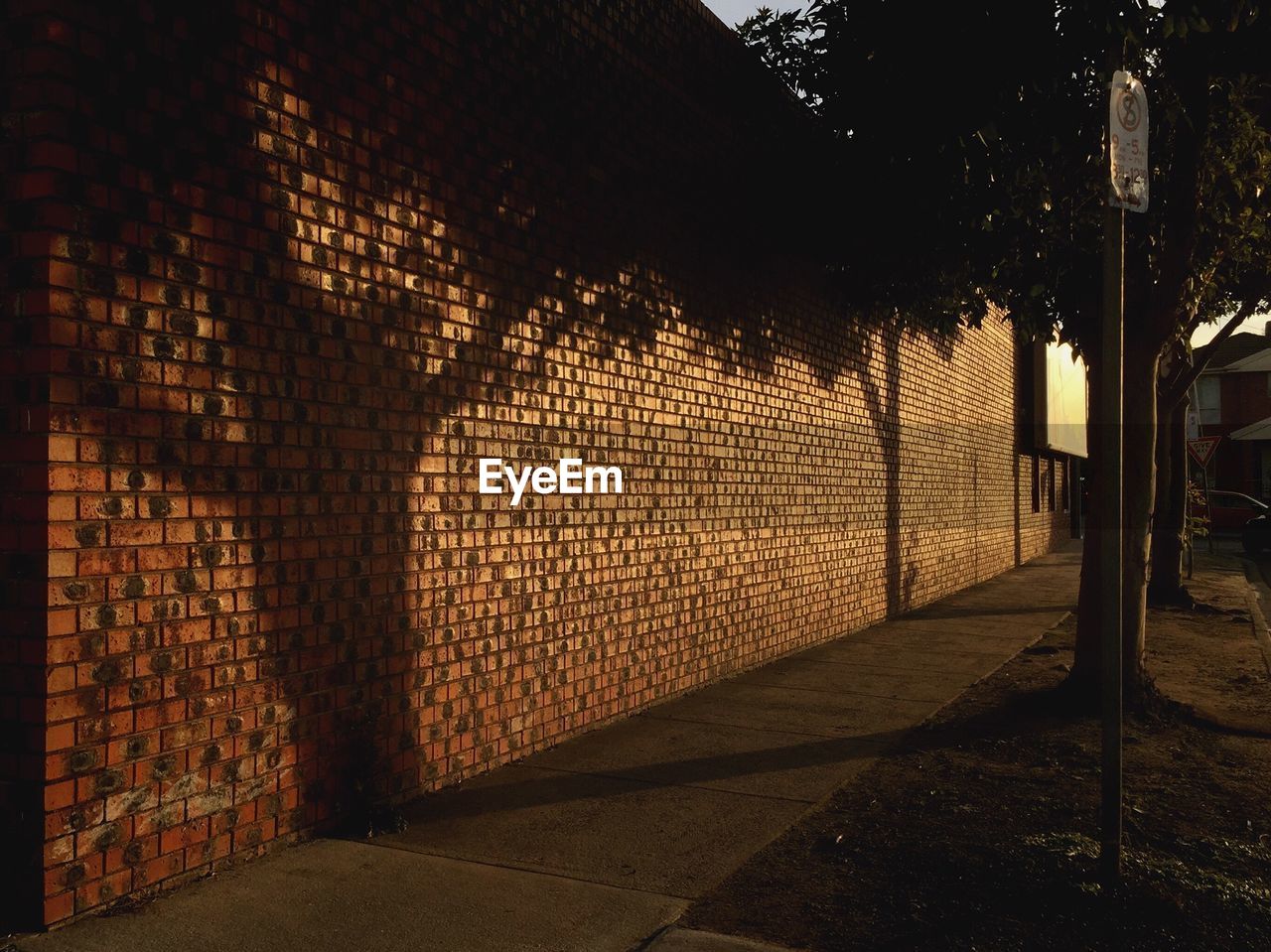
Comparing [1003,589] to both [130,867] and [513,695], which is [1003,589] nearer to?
[513,695]

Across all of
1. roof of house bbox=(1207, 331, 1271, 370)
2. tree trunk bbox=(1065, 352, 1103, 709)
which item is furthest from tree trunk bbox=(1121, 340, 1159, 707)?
roof of house bbox=(1207, 331, 1271, 370)

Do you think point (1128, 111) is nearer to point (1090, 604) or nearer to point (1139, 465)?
point (1139, 465)

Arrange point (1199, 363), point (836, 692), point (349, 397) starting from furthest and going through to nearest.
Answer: point (1199, 363) → point (836, 692) → point (349, 397)

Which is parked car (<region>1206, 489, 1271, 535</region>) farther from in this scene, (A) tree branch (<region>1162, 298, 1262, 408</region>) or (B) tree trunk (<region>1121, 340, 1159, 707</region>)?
(B) tree trunk (<region>1121, 340, 1159, 707</region>)

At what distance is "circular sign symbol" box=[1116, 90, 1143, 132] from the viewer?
4250 mm

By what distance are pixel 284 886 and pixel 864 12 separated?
6.67 meters

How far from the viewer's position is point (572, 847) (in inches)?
190

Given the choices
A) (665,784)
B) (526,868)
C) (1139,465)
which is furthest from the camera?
(1139,465)

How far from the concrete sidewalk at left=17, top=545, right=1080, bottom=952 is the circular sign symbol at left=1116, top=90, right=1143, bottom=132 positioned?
3.28 meters

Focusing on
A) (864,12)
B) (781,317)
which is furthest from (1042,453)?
(864,12)

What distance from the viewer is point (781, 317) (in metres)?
9.94

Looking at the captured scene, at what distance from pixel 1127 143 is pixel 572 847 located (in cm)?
360

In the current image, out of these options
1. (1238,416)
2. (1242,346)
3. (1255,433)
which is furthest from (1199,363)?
(1242,346)

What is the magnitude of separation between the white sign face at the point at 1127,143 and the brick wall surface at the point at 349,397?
3.11 metres
